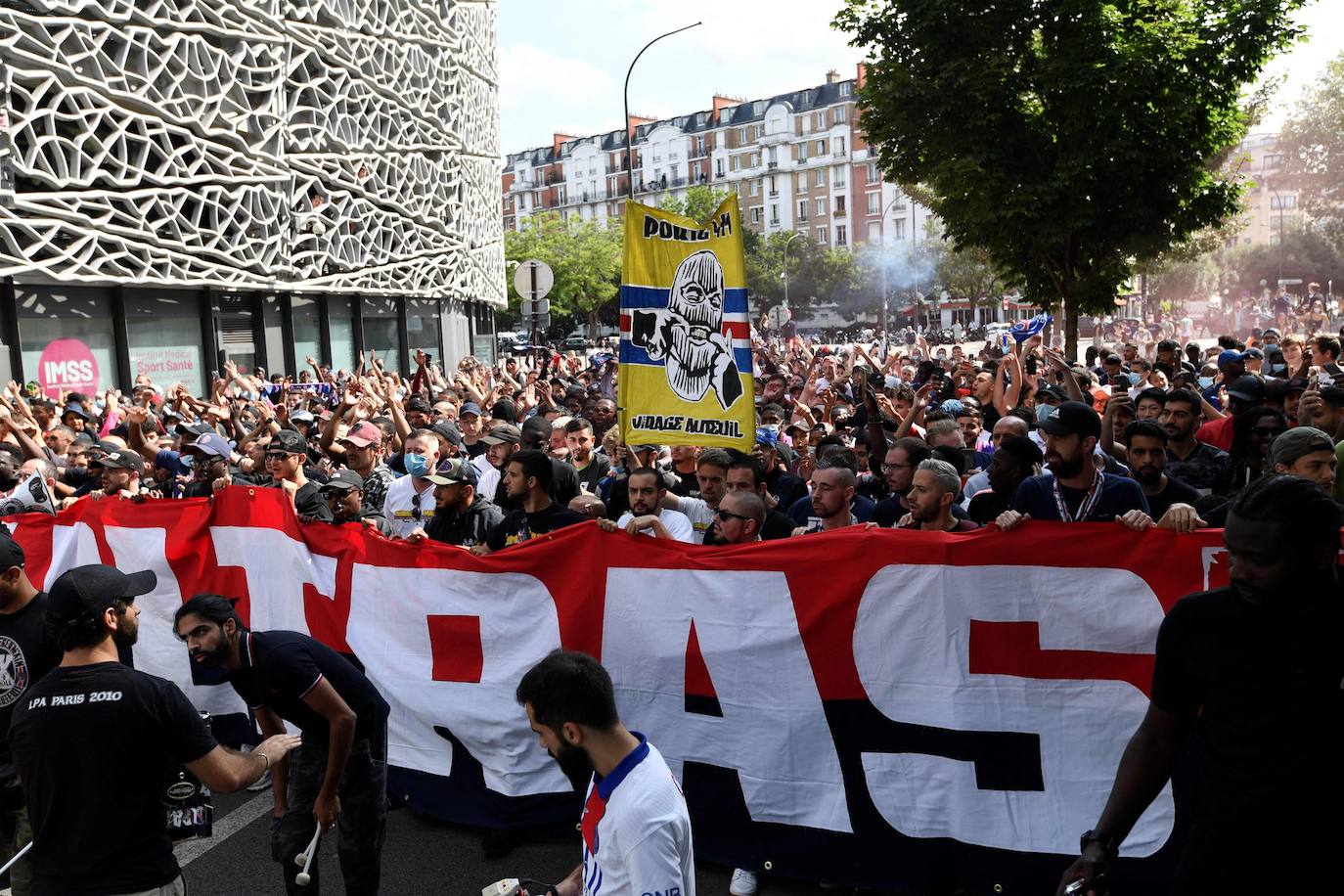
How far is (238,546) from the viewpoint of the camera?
259 inches

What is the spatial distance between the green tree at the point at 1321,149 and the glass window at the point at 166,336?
171 ft

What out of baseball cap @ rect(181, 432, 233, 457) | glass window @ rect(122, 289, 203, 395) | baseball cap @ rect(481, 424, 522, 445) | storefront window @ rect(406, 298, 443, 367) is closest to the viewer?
baseball cap @ rect(481, 424, 522, 445)

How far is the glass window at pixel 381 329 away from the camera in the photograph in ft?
111

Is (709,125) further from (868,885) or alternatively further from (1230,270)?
(868,885)

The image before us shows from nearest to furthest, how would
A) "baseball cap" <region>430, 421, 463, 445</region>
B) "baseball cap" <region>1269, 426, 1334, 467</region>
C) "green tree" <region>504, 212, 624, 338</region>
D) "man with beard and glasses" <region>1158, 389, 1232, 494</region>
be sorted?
"baseball cap" <region>1269, 426, 1334, 467</region> < "man with beard and glasses" <region>1158, 389, 1232, 494</region> < "baseball cap" <region>430, 421, 463, 445</region> < "green tree" <region>504, 212, 624, 338</region>

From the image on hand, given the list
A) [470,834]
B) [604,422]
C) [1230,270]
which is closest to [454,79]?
[604,422]

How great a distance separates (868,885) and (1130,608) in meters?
1.51

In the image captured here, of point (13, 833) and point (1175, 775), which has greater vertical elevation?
point (1175, 775)

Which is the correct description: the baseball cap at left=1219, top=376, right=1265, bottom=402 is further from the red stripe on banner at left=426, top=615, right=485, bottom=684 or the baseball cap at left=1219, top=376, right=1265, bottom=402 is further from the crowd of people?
the red stripe on banner at left=426, top=615, right=485, bottom=684

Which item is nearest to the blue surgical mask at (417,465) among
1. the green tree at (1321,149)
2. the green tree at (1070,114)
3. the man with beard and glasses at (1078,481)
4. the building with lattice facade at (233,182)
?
the man with beard and glasses at (1078,481)

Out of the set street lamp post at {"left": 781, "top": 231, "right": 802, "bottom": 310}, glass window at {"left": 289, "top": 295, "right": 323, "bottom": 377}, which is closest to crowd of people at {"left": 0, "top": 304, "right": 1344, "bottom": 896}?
glass window at {"left": 289, "top": 295, "right": 323, "bottom": 377}

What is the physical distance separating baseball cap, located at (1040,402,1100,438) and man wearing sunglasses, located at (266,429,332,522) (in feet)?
12.6

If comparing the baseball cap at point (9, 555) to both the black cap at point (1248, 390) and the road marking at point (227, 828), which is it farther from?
the black cap at point (1248, 390)

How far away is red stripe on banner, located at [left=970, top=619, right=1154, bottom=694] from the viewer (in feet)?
14.1
